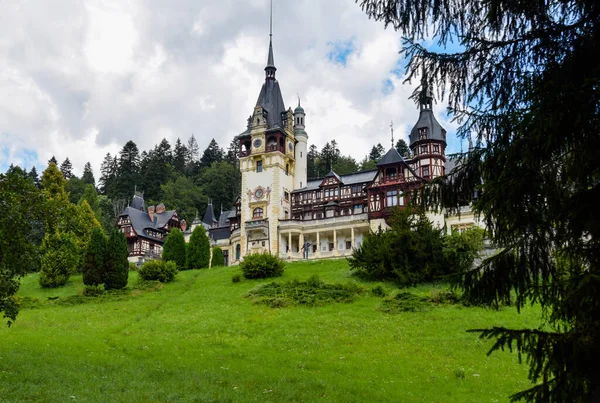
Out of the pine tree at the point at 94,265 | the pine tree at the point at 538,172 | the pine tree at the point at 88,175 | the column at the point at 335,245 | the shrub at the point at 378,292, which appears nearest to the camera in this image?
the pine tree at the point at 538,172

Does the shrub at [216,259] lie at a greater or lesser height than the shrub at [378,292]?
greater

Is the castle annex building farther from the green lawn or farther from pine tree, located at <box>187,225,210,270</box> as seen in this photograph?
the green lawn

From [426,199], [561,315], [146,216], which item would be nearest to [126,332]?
[426,199]

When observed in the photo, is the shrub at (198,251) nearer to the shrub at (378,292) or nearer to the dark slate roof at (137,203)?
the shrub at (378,292)

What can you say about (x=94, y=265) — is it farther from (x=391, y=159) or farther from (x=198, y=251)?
(x=391, y=159)

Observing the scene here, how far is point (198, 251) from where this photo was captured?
5616 centimetres

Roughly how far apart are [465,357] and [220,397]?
9624mm

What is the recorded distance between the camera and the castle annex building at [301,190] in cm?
5659

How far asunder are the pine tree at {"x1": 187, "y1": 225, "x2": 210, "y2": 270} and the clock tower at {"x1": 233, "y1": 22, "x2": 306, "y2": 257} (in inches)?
252

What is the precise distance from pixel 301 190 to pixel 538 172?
192 feet

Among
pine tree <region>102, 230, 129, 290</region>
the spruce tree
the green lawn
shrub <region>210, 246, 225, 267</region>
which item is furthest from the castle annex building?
the green lawn

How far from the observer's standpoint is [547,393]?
577 centimetres

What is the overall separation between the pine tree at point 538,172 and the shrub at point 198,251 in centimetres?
4956

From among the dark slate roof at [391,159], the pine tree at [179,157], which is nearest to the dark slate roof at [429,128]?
the dark slate roof at [391,159]
